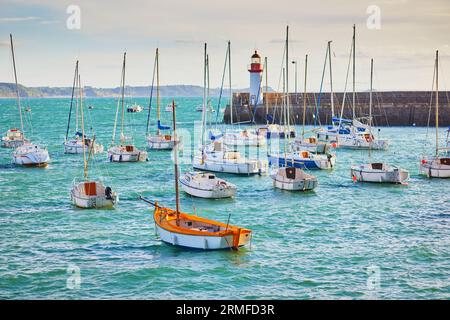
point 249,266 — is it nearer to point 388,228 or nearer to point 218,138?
point 388,228

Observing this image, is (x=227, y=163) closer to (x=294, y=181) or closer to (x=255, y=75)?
(x=294, y=181)

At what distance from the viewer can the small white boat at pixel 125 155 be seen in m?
58.3

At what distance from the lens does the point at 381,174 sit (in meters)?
45.8

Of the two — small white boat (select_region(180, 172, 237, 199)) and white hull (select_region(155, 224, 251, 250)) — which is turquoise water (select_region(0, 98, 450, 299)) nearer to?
white hull (select_region(155, 224, 251, 250))

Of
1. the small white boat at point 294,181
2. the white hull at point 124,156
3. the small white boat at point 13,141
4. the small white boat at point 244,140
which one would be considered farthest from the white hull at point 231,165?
the small white boat at point 13,141

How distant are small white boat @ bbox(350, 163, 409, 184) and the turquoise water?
0.87 m

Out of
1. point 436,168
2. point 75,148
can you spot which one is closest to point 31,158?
point 75,148

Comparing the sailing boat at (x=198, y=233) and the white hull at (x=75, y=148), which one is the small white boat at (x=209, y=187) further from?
the white hull at (x=75, y=148)

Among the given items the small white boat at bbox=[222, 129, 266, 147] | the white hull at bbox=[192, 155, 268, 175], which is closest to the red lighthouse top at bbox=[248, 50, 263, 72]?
the small white boat at bbox=[222, 129, 266, 147]

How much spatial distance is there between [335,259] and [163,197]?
1615cm

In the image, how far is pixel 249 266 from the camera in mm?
26484

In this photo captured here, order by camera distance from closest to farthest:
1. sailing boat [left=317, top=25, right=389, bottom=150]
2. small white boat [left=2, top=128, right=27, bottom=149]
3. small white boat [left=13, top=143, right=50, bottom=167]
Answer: small white boat [left=13, top=143, right=50, bottom=167] < sailing boat [left=317, top=25, right=389, bottom=150] < small white boat [left=2, top=128, right=27, bottom=149]

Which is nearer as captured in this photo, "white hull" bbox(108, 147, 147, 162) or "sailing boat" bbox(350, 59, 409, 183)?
"sailing boat" bbox(350, 59, 409, 183)

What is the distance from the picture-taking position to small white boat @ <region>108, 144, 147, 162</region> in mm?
58312
